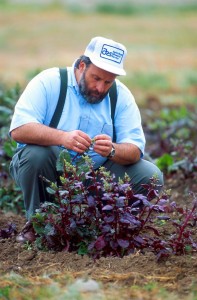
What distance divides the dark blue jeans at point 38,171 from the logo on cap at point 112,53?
661 mm

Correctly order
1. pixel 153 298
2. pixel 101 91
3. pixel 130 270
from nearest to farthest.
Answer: pixel 153 298 < pixel 130 270 < pixel 101 91

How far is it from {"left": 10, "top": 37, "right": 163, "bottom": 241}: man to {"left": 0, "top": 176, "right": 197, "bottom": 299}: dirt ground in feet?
1.04

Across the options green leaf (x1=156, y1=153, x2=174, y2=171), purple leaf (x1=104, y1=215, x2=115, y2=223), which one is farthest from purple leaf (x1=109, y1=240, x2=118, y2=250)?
green leaf (x1=156, y1=153, x2=174, y2=171)

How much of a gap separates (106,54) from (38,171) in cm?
86

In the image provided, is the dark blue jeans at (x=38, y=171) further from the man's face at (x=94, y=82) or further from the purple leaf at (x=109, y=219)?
the purple leaf at (x=109, y=219)

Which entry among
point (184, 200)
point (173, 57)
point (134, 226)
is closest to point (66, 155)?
point (134, 226)

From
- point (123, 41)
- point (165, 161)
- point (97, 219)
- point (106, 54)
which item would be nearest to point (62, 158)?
point (97, 219)

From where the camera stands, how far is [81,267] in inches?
162

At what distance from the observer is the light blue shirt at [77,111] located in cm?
476

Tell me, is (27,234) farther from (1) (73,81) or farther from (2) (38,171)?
(1) (73,81)

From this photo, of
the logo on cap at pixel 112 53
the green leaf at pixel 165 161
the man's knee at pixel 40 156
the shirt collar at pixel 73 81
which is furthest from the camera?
the green leaf at pixel 165 161

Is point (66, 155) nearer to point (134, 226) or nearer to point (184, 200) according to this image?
point (134, 226)

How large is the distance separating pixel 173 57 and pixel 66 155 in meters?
11.1

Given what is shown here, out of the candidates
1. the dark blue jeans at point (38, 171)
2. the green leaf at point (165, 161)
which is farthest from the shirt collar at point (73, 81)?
the green leaf at point (165, 161)
